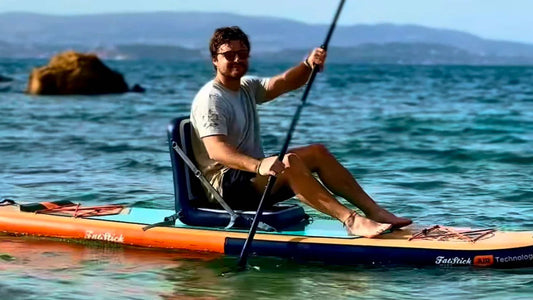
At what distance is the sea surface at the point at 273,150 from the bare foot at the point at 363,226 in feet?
0.84

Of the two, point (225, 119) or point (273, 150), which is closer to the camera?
point (225, 119)

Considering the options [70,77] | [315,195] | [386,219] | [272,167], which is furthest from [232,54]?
[70,77]

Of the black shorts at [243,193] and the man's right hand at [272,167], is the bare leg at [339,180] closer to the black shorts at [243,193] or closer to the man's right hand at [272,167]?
the black shorts at [243,193]

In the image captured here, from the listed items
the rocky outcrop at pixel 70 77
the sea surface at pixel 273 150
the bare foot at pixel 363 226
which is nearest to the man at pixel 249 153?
the bare foot at pixel 363 226

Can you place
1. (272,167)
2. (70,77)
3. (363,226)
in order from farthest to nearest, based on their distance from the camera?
(70,77) < (363,226) < (272,167)

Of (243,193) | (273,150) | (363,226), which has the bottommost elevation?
(273,150)

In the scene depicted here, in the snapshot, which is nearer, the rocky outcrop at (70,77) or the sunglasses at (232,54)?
the sunglasses at (232,54)

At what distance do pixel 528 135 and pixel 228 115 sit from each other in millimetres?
13733

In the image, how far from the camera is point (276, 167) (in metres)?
7.08

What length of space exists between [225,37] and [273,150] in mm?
10436

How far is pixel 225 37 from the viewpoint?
7.40 m

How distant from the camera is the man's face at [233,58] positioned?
740 centimetres

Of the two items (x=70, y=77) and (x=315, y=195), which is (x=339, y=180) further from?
(x=70, y=77)

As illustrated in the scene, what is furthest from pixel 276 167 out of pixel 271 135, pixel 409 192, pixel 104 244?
pixel 271 135
